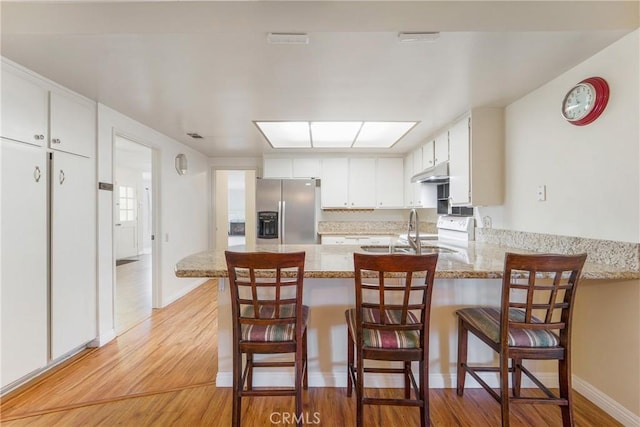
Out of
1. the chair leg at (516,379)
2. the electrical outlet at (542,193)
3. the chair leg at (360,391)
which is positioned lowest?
the chair leg at (516,379)

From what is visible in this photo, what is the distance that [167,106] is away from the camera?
2658 millimetres

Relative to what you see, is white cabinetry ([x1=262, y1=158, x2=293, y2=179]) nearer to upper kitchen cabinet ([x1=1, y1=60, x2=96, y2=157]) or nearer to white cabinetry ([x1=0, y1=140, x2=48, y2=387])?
upper kitchen cabinet ([x1=1, y1=60, x2=96, y2=157])

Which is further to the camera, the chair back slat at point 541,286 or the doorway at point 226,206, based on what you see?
the doorway at point 226,206

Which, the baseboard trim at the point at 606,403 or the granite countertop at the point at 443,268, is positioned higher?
the granite countertop at the point at 443,268

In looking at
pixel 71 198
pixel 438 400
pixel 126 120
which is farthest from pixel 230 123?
pixel 438 400

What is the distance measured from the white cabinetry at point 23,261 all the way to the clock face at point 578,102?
3.71 meters

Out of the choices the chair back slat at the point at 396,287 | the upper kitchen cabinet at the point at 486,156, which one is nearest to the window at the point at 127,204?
the chair back slat at the point at 396,287

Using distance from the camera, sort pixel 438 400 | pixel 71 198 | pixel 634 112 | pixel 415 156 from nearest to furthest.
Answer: pixel 634 112, pixel 438 400, pixel 71 198, pixel 415 156

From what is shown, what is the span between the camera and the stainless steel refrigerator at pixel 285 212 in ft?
14.3

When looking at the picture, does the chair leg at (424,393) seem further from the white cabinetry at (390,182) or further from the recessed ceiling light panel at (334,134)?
the white cabinetry at (390,182)

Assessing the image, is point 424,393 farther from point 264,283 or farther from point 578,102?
point 578,102

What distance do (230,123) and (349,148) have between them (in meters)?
1.87

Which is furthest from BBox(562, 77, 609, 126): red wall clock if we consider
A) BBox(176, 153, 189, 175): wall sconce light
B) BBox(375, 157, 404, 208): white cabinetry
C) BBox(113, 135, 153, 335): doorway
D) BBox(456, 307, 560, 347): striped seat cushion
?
BBox(113, 135, 153, 335): doorway

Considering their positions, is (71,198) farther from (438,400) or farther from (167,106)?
(438,400)
